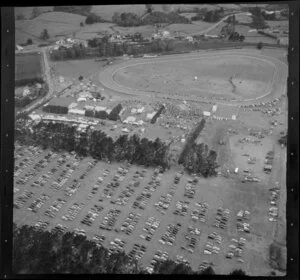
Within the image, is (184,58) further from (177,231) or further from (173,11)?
(177,231)

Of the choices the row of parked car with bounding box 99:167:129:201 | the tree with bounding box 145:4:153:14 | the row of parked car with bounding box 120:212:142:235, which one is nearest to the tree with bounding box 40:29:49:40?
the tree with bounding box 145:4:153:14

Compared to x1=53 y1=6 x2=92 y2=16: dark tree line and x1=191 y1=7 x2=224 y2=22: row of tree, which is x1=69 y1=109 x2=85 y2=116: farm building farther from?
x1=191 y1=7 x2=224 y2=22: row of tree

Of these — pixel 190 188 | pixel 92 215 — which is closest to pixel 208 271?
pixel 190 188

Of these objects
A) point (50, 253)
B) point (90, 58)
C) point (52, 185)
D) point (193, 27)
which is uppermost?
point (193, 27)

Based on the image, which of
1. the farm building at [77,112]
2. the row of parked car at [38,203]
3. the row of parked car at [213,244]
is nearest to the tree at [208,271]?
the row of parked car at [213,244]

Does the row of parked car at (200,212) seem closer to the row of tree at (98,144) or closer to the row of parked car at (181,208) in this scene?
the row of parked car at (181,208)

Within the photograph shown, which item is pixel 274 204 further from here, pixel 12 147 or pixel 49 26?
pixel 49 26

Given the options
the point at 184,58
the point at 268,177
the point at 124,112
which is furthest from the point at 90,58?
the point at 268,177
